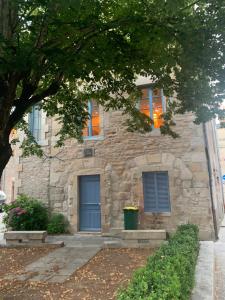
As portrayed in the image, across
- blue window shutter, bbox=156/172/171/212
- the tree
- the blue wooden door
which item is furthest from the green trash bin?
the tree

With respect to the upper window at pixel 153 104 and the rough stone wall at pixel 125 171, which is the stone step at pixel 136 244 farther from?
the upper window at pixel 153 104

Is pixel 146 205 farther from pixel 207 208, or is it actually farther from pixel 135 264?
pixel 135 264

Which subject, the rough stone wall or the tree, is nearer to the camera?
the tree

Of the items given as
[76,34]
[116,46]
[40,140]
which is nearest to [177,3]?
[116,46]

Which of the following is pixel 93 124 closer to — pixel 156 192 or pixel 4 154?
pixel 156 192

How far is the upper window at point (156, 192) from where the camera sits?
377 inches

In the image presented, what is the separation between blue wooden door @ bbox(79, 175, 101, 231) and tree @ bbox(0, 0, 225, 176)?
5.55 meters

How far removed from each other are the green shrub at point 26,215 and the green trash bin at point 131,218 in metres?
3.51

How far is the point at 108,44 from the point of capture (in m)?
5.34

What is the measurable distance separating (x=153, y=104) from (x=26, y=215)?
21.3 ft

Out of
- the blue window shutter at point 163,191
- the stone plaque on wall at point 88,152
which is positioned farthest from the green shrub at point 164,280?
the stone plaque on wall at point 88,152

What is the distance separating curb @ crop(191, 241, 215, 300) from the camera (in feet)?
14.3

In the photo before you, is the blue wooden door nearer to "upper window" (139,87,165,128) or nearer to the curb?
"upper window" (139,87,165,128)

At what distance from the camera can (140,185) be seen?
32.3ft
